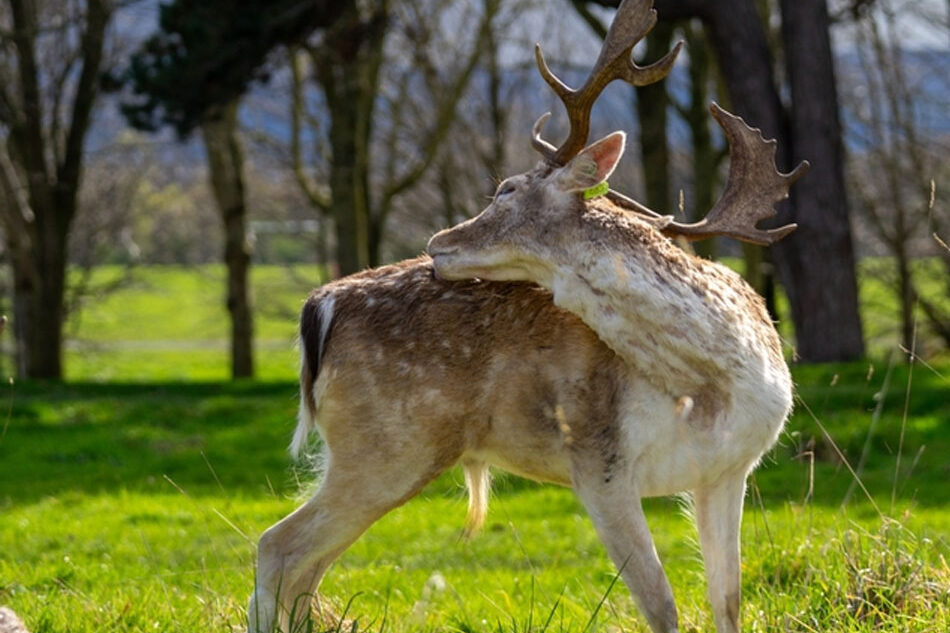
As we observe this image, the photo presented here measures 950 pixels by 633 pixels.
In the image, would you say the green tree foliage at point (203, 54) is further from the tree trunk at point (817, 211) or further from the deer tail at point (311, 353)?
the deer tail at point (311, 353)

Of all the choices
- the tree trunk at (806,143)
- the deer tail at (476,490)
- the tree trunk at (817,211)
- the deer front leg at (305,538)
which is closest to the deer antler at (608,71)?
the deer tail at (476,490)

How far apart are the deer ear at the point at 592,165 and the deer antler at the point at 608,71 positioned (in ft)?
0.55

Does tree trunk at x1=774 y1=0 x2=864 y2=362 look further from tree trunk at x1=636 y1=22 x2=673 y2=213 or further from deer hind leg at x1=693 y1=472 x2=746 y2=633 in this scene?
deer hind leg at x1=693 y1=472 x2=746 y2=633

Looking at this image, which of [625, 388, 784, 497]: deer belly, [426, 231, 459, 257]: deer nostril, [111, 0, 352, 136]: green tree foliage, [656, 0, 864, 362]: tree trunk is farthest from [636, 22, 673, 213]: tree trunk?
[625, 388, 784, 497]: deer belly

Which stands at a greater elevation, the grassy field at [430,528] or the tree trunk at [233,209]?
the tree trunk at [233,209]

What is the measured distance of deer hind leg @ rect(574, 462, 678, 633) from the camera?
4230mm

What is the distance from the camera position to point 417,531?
8695mm

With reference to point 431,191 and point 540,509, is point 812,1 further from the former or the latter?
point 431,191

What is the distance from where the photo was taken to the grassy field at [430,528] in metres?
4.81

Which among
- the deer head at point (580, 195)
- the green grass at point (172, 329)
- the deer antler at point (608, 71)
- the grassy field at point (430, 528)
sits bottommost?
the green grass at point (172, 329)

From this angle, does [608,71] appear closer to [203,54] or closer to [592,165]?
[592,165]

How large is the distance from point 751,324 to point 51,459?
347 inches

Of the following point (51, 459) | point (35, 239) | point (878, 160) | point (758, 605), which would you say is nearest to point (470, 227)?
point (758, 605)

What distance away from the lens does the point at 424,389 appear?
15.2ft
